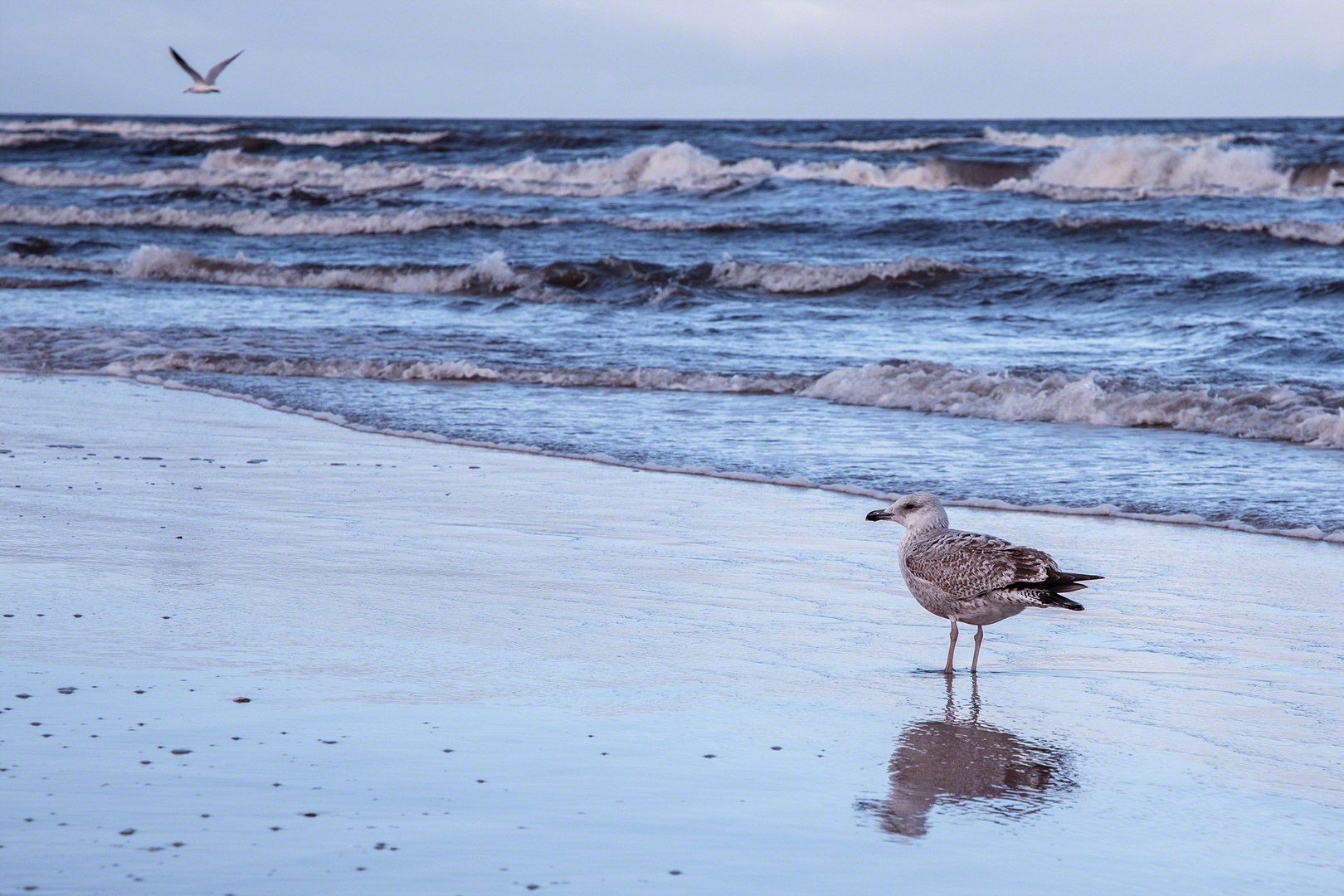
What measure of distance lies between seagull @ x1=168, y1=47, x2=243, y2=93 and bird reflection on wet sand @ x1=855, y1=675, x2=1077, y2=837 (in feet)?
53.5

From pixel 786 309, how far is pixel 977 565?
11.6 meters

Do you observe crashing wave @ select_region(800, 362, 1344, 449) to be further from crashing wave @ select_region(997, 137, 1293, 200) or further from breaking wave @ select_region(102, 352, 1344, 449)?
crashing wave @ select_region(997, 137, 1293, 200)

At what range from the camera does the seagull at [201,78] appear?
61.2ft

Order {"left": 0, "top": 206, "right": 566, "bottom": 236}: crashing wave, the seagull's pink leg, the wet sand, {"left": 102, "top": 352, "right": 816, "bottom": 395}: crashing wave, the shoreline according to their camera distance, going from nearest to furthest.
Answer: the wet sand < the seagull's pink leg < the shoreline < {"left": 102, "top": 352, "right": 816, "bottom": 395}: crashing wave < {"left": 0, "top": 206, "right": 566, "bottom": 236}: crashing wave

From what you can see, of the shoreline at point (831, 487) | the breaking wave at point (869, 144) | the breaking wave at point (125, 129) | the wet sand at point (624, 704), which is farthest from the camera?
the breaking wave at point (125, 129)

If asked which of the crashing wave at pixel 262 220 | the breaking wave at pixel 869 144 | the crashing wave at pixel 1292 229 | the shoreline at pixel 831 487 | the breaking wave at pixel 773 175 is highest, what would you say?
the breaking wave at pixel 869 144

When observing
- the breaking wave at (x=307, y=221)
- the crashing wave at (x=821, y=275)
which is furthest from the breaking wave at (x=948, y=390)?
the breaking wave at (x=307, y=221)

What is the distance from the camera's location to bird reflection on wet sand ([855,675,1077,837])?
341 centimetres

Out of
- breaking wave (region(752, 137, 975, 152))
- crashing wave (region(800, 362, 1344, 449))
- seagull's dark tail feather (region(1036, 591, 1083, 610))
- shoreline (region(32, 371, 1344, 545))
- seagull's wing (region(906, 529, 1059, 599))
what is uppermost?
breaking wave (region(752, 137, 975, 152))

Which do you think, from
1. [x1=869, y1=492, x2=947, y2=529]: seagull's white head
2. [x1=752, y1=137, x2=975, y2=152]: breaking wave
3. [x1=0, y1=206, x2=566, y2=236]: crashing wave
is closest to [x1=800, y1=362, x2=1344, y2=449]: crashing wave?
[x1=869, y1=492, x2=947, y2=529]: seagull's white head

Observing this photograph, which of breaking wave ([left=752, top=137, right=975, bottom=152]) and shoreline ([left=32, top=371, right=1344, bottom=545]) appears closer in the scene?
shoreline ([left=32, top=371, right=1344, bottom=545])

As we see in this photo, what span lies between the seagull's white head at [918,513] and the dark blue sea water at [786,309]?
2.44m

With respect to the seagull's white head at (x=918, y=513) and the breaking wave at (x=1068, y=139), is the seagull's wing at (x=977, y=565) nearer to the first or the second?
the seagull's white head at (x=918, y=513)

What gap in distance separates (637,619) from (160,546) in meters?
1.97
